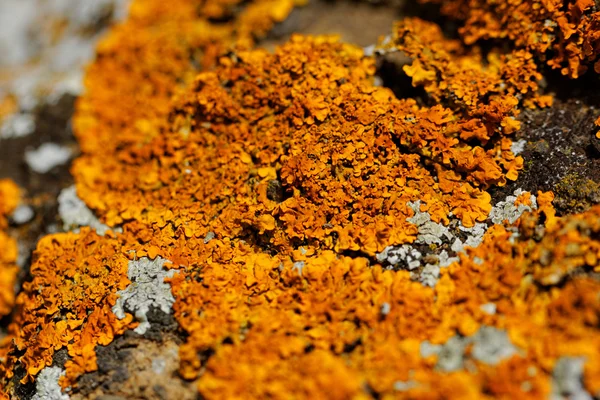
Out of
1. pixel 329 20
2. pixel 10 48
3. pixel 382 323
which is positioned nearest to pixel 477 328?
pixel 382 323

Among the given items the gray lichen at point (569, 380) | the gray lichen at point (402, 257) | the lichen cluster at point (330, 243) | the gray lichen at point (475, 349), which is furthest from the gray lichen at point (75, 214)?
the gray lichen at point (569, 380)

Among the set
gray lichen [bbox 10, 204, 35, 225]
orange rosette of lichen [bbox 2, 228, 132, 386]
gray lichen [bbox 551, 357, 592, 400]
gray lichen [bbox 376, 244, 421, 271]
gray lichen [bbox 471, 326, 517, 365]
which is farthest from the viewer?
gray lichen [bbox 10, 204, 35, 225]

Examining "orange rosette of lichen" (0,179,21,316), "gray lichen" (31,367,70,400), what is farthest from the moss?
"orange rosette of lichen" (0,179,21,316)

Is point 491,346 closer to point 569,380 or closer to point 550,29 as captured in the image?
point 569,380

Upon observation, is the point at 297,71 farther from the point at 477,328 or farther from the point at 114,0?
the point at 114,0

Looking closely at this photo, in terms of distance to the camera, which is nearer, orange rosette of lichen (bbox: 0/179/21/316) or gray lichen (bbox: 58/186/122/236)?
gray lichen (bbox: 58/186/122/236)

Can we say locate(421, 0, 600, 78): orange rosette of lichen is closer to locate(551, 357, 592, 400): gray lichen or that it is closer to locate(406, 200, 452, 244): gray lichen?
locate(406, 200, 452, 244): gray lichen

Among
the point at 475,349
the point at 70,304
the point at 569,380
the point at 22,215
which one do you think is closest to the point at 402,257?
the point at 475,349
